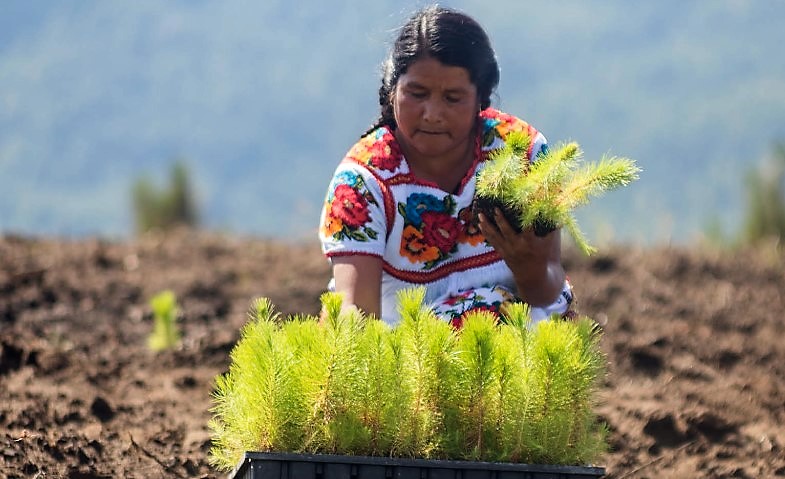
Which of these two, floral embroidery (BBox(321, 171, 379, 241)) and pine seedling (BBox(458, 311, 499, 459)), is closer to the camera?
pine seedling (BBox(458, 311, 499, 459))

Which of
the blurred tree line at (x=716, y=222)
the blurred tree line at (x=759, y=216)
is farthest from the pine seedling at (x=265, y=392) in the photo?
the blurred tree line at (x=759, y=216)

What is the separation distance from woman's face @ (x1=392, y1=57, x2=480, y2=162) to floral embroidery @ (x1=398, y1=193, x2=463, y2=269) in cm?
17

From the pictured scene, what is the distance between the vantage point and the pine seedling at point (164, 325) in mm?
6215

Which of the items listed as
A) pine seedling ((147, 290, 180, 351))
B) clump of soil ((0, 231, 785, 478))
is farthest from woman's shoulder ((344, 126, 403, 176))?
pine seedling ((147, 290, 180, 351))

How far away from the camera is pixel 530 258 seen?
3.59 m

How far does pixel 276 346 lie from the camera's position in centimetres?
310

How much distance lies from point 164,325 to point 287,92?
248 feet

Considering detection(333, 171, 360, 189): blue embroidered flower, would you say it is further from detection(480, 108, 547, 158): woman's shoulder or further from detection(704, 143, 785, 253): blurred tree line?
detection(704, 143, 785, 253): blurred tree line

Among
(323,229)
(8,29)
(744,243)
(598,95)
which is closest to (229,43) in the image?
(8,29)

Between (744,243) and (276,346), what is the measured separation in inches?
290

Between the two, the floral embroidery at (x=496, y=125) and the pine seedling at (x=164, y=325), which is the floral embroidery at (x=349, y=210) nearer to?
the floral embroidery at (x=496, y=125)

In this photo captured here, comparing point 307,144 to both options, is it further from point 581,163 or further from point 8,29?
point 581,163

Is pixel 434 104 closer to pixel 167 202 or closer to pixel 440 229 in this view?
pixel 440 229

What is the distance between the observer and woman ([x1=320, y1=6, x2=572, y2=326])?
12.3 feet
